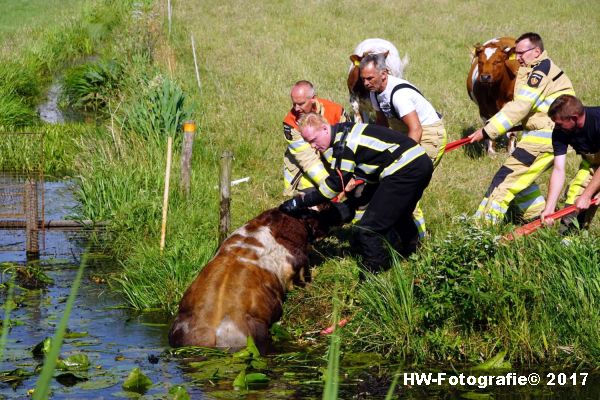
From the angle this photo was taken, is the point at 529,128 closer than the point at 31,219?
Yes

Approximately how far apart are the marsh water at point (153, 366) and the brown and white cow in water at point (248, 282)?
0.21 m

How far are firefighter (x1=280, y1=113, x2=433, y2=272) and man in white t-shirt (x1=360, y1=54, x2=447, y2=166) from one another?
0.90 meters

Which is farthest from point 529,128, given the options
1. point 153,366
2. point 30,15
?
point 30,15

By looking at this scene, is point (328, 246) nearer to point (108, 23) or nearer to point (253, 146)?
point (253, 146)

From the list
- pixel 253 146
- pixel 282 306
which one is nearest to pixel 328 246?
pixel 282 306

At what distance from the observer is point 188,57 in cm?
2234

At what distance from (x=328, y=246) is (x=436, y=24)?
16798 mm

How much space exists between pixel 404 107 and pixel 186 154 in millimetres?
3098

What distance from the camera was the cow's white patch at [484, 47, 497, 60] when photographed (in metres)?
14.6

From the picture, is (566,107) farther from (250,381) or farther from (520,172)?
(250,381)

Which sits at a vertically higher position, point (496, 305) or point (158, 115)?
point (158, 115)

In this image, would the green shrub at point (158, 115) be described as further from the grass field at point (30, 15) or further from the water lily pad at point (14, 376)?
the grass field at point (30, 15)

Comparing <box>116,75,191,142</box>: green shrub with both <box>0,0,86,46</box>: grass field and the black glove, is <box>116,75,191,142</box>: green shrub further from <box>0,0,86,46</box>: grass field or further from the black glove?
<box>0,0,86,46</box>: grass field

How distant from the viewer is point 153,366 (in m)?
7.37
